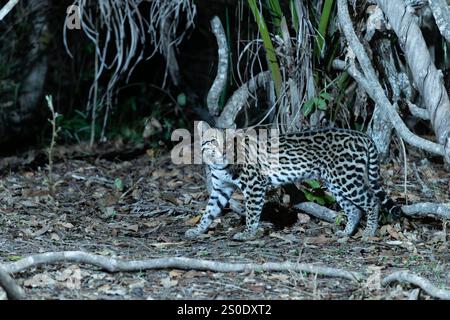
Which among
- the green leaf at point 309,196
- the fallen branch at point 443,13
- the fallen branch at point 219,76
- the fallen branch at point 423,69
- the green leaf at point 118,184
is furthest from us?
the green leaf at point 118,184

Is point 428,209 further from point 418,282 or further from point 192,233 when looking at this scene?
point 192,233

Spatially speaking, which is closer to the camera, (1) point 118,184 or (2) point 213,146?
(2) point 213,146

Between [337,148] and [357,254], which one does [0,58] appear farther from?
[357,254]

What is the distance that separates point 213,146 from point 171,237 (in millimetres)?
905

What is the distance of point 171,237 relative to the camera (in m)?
7.45

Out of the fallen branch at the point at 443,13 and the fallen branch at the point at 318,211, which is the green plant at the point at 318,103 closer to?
the fallen branch at the point at 318,211

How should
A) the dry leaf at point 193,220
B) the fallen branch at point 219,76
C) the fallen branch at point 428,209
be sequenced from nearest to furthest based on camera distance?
the fallen branch at point 428,209
the dry leaf at point 193,220
the fallen branch at point 219,76

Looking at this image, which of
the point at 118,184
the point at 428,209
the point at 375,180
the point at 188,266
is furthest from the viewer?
the point at 118,184

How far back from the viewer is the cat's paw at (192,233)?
7.48 meters

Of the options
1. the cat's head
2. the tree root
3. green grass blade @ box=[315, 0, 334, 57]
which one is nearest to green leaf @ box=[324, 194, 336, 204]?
the cat's head

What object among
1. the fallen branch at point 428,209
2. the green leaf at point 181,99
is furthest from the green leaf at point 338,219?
the green leaf at point 181,99

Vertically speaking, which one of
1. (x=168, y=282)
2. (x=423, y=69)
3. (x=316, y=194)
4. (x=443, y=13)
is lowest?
(x=168, y=282)

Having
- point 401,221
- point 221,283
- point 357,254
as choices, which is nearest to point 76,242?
point 221,283

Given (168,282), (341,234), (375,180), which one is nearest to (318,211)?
(341,234)
